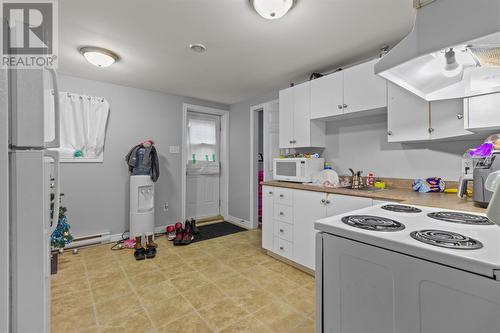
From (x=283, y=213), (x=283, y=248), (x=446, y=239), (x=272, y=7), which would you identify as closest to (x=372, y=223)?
(x=446, y=239)

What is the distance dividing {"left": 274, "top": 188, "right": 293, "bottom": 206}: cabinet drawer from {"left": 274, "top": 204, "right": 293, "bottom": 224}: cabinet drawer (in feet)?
0.15

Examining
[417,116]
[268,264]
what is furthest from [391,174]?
[268,264]

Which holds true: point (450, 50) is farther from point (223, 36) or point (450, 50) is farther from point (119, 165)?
point (119, 165)

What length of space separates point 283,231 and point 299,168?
747mm

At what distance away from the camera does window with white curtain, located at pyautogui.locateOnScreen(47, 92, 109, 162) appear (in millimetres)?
2895

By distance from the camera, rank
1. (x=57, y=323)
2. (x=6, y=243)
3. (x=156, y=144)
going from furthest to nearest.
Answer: (x=156, y=144) → (x=57, y=323) → (x=6, y=243)

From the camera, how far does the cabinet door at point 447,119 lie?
5.54 ft

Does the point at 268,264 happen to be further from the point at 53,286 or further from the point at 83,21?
the point at 83,21

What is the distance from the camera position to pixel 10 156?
0.65 metres

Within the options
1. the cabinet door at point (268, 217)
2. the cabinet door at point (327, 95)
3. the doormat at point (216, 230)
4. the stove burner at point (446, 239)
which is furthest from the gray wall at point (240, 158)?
the stove burner at point (446, 239)

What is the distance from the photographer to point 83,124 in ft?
9.89

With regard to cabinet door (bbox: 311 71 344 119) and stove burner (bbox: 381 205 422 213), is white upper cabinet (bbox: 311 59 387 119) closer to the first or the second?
cabinet door (bbox: 311 71 344 119)

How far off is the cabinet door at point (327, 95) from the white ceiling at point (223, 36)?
0.24 meters

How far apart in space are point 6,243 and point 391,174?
2.72 m
